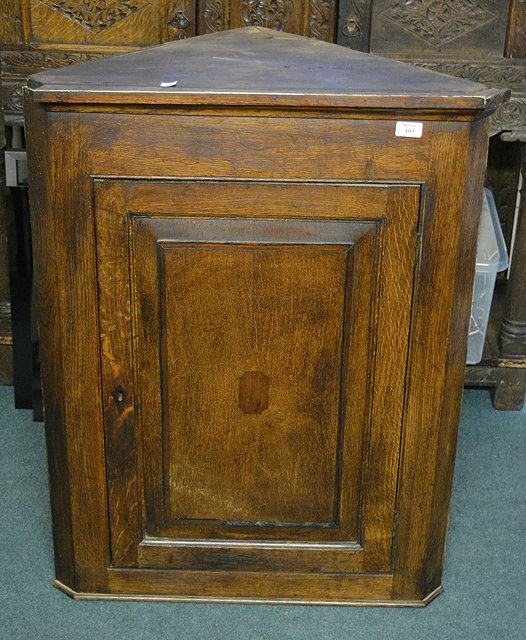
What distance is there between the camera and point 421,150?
1732mm

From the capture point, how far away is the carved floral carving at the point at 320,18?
2709mm

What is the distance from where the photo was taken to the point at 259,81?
177 cm

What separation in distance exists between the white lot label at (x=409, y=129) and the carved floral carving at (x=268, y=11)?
3.70 feet

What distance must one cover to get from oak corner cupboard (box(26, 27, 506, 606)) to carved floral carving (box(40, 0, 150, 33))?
26.6 inches

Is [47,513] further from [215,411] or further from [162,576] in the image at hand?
[215,411]

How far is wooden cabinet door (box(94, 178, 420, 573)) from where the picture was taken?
1.79 m

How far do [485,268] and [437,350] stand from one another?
0.99 metres

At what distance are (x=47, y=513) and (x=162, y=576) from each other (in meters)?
0.50

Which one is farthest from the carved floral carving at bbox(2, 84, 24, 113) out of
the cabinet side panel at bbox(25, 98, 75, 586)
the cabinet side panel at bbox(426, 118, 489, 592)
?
the cabinet side panel at bbox(426, 118, 489, 592)

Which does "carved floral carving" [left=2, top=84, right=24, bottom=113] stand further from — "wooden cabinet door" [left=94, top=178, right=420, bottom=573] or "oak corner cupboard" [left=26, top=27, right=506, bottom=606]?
"wooden cabinet door" [left=94, top=178, right=420, bottom=573]

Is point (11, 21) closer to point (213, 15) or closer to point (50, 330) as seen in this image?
point (213, 15)

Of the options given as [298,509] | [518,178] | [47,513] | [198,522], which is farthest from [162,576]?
[518,178]

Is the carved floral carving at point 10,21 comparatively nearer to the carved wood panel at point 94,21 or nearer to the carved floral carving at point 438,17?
the carved wood panel at point 94,21

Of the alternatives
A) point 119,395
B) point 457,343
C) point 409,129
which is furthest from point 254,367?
point 409,129
